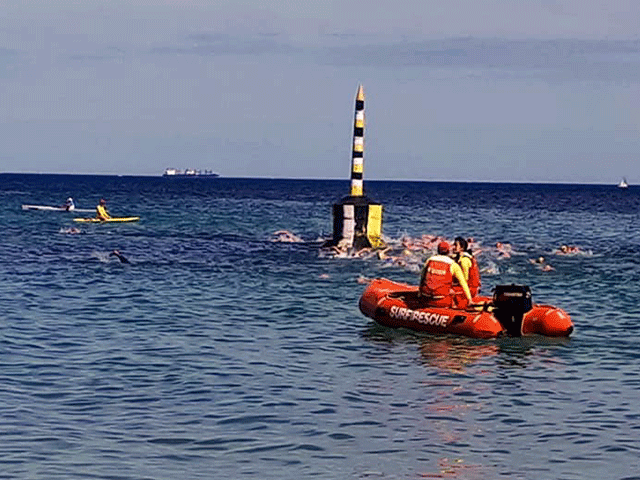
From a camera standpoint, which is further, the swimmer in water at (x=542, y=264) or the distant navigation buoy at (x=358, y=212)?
the distant navigation buoy at (x=358, y=212)

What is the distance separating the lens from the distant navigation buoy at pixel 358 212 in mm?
41812

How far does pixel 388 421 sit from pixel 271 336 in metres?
7.80

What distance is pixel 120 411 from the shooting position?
48.8 ft

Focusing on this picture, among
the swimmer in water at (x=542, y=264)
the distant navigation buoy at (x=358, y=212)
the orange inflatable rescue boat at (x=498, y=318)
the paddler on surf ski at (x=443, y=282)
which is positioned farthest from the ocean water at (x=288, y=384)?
the distant navigation buoy at (x=358, y=212)

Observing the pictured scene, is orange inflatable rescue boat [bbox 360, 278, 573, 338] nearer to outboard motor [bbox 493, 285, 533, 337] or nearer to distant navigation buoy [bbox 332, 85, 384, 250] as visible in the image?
outboard motor [bbox 493, 285, 533, 337]

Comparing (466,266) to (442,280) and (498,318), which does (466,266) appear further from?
(498,318)

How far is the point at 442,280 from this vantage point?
22.2 metres

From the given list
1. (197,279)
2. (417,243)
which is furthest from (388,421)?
(417,243)

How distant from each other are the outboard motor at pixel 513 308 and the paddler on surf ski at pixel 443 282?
675 millimetres

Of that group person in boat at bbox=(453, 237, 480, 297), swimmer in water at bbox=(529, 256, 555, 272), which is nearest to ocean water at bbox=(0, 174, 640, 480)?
person in boat at bbox=(453, 237, 480, 297)

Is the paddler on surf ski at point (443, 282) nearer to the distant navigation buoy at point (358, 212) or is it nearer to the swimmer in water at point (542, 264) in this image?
the swimmer in water at point (542, 264)

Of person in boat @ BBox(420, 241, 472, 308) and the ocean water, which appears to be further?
person in boat @ BBox(420, 241, 472, 308)

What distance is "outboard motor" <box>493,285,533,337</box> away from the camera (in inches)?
846

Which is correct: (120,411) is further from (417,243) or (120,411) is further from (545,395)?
(417,243)
